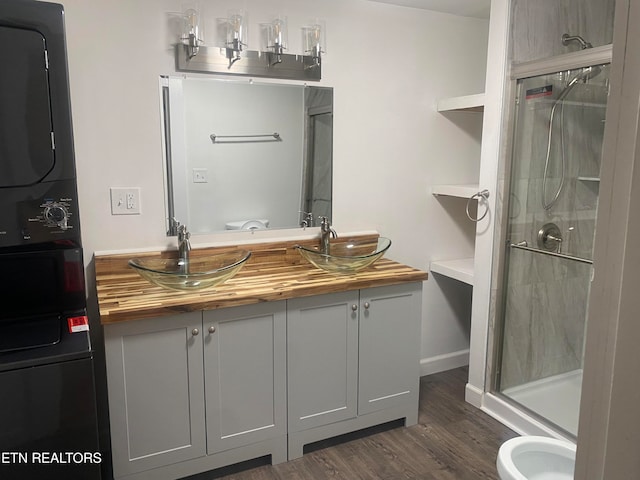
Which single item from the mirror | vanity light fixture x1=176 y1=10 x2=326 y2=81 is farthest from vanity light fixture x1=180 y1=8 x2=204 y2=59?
the mirror

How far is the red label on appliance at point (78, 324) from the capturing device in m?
1.72

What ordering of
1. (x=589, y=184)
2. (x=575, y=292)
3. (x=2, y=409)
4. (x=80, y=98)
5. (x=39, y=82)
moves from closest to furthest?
(x=2, y=409) < (x=39, y=82) < (x=80, y=98) < (x=589, y=184) < (x=575, y=292)

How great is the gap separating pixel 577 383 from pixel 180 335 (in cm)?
205

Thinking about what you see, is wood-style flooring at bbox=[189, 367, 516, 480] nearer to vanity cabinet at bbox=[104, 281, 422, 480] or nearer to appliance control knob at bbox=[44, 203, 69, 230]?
vanity cabinet at bbox=[104, 281, 422, 480]

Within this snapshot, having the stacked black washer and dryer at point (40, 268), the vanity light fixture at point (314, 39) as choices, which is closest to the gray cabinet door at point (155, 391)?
the stacked black washer and dryer at point (40, 268)

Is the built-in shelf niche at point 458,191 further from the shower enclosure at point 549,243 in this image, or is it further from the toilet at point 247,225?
the toilet at point 247,225

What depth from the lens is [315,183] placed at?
280 cm

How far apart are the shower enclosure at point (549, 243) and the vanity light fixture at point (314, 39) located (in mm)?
1017

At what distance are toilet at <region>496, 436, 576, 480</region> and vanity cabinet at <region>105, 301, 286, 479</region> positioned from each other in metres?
1.00

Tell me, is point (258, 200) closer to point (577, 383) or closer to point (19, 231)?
point (19, 231)

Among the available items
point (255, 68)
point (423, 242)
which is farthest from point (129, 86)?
point (423, 242)

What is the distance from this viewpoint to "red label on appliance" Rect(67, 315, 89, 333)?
67.9 inches

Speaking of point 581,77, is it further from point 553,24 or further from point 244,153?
point 244,153

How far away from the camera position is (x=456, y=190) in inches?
117
